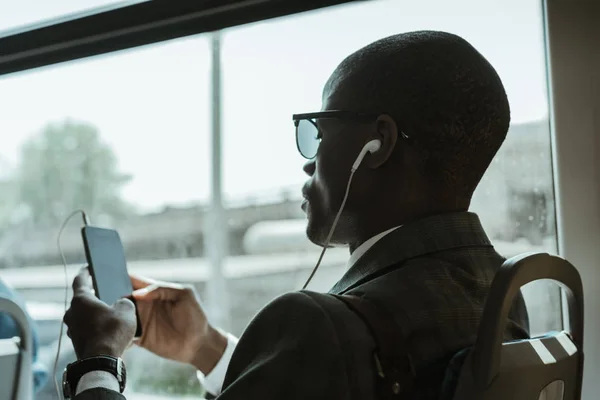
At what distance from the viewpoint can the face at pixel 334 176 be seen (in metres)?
0.85

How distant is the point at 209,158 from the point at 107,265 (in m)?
0.50

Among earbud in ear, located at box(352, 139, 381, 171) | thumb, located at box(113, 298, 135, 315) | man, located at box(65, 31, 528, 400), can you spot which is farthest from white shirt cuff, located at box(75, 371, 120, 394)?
earbud in ear, located at box(352, 139, 381, 171)

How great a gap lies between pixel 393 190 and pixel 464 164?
0.10 meters

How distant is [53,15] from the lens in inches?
64.2

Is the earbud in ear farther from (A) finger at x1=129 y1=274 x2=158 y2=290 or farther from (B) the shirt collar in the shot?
(A) finger at x1=129 y1=274 x2=158 y2=290

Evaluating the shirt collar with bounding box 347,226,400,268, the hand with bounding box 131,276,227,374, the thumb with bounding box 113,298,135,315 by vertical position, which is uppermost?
the shirt collar with bounding box 347,226,400,268

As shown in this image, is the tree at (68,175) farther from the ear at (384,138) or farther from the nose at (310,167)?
the ear at (384,138)

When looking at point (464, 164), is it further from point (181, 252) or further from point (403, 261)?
point (181, 252)

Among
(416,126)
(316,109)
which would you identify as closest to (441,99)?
(416,126)

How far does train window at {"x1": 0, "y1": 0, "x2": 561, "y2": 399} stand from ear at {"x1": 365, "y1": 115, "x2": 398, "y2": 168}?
1.89ft

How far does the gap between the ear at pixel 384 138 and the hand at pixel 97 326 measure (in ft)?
1.52

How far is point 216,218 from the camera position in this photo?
160 cm

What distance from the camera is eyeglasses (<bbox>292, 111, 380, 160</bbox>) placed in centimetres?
85

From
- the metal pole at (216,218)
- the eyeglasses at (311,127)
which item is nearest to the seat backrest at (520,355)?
the eyeglasses at (311,127)
